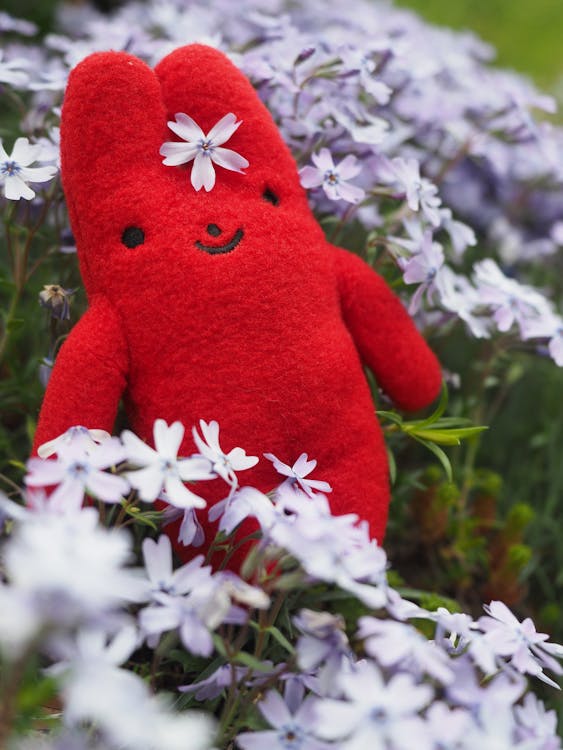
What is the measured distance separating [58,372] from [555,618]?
82cm

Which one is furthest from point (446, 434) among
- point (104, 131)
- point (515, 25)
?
point (515, 25)

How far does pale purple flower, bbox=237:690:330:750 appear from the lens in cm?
63

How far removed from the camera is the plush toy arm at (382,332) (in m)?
0.94

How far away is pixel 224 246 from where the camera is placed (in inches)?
33.0

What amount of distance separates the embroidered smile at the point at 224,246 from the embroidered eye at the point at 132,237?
60 millimetres

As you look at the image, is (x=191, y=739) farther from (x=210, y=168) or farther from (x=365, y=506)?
(x=210, y=168)

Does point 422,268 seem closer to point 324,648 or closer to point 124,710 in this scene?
point 324,648

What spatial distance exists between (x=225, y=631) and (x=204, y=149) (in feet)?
1.64

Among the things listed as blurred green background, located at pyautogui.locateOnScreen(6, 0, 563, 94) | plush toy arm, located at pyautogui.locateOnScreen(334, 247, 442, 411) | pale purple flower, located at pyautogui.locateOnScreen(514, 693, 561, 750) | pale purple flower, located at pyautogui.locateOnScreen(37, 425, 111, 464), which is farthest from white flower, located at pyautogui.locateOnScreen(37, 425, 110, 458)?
blurred green background, located at pyautogui.locateOnScreen(6, 0, 563, 94)

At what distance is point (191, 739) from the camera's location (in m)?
0.49

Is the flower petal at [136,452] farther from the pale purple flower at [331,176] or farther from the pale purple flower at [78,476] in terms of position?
the pale purple flower at [331,176]

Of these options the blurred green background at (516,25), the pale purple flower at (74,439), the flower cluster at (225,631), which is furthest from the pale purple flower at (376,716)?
the blurred green background at (516,25)

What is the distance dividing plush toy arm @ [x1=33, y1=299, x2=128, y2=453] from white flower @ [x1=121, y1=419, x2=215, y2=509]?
0.12m

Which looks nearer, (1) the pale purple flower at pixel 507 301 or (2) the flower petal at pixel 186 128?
(2) the flower petal at pixel 186 128
